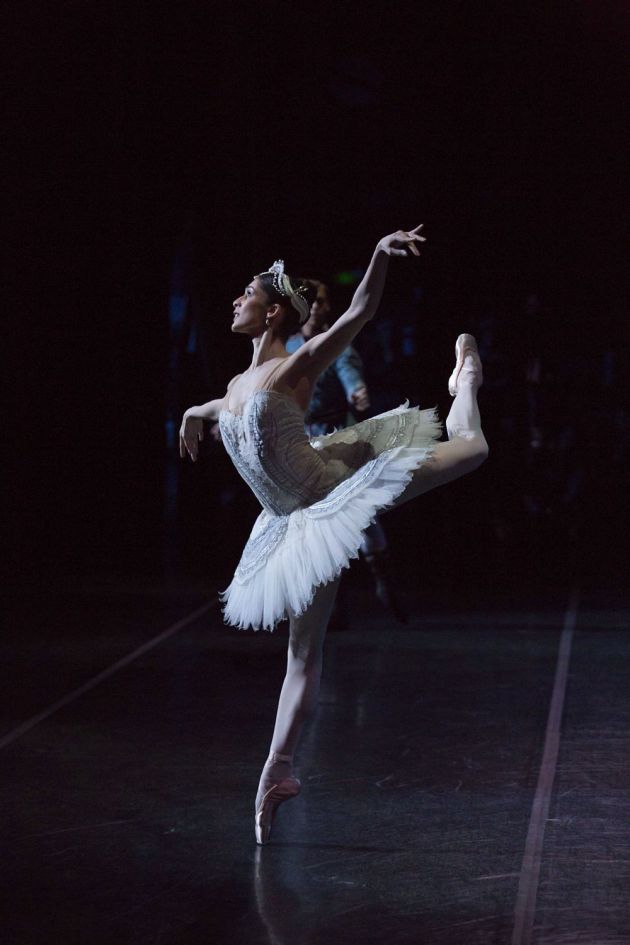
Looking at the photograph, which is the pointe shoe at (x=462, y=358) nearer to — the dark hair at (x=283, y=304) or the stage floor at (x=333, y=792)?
the dark hair at (x=283, y=304)

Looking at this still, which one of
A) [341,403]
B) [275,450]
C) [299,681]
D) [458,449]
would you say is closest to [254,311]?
[275,450]

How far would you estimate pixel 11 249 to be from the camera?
790cm

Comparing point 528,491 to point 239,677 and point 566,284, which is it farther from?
point 239,677

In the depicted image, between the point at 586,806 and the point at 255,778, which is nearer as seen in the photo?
the point at 586,806

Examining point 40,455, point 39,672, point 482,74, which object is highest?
point 482,74

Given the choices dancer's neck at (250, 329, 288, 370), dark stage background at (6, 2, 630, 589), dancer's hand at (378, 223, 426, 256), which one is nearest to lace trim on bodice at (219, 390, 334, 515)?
dancer's neck at (250, 329, 288, 370)

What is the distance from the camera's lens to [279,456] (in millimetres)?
2682

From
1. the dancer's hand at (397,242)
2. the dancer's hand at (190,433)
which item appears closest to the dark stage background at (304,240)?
the dancer's hand at (190,433)

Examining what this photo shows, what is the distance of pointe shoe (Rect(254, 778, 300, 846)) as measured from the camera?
2.68 metres

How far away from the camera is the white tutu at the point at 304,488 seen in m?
2.60

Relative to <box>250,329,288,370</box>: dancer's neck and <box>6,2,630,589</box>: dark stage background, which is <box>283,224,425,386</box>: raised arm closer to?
<box>250,329,288,370</box>: dancer's neck

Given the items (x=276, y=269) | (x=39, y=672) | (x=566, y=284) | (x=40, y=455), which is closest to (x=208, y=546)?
(x=40, y=455)

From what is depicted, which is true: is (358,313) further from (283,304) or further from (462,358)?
(462,358)

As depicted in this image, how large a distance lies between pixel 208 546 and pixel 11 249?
8.74ft
